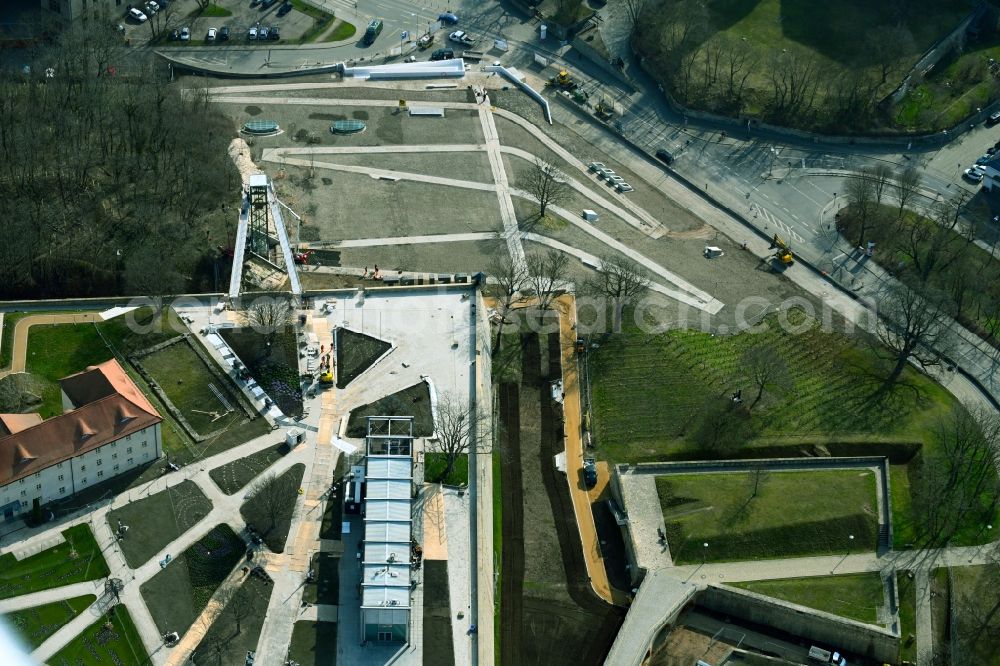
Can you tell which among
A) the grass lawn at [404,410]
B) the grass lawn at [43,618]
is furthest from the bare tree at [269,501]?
the grass lawn at [43,618]

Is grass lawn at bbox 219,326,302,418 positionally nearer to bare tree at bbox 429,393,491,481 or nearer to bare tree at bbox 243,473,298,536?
bare tree at bbox 243,473,298,536

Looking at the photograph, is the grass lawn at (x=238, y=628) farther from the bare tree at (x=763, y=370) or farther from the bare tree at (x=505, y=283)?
the bare tree at (x=763, y=370)

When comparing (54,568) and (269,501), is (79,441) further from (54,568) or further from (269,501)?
(269,501)

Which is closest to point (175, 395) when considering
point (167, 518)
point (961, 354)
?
point (167, 518)

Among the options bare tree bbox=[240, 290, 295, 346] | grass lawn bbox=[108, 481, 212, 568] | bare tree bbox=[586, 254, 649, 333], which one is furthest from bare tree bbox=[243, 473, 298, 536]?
bare tree bbox=[586, 254, 649, 333]

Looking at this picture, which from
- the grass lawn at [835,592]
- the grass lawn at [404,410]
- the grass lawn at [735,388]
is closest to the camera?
the grass lawn at [835,592]

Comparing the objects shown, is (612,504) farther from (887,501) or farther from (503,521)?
(887,501)

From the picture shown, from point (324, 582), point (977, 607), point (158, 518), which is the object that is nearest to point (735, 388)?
point (977, 607)
